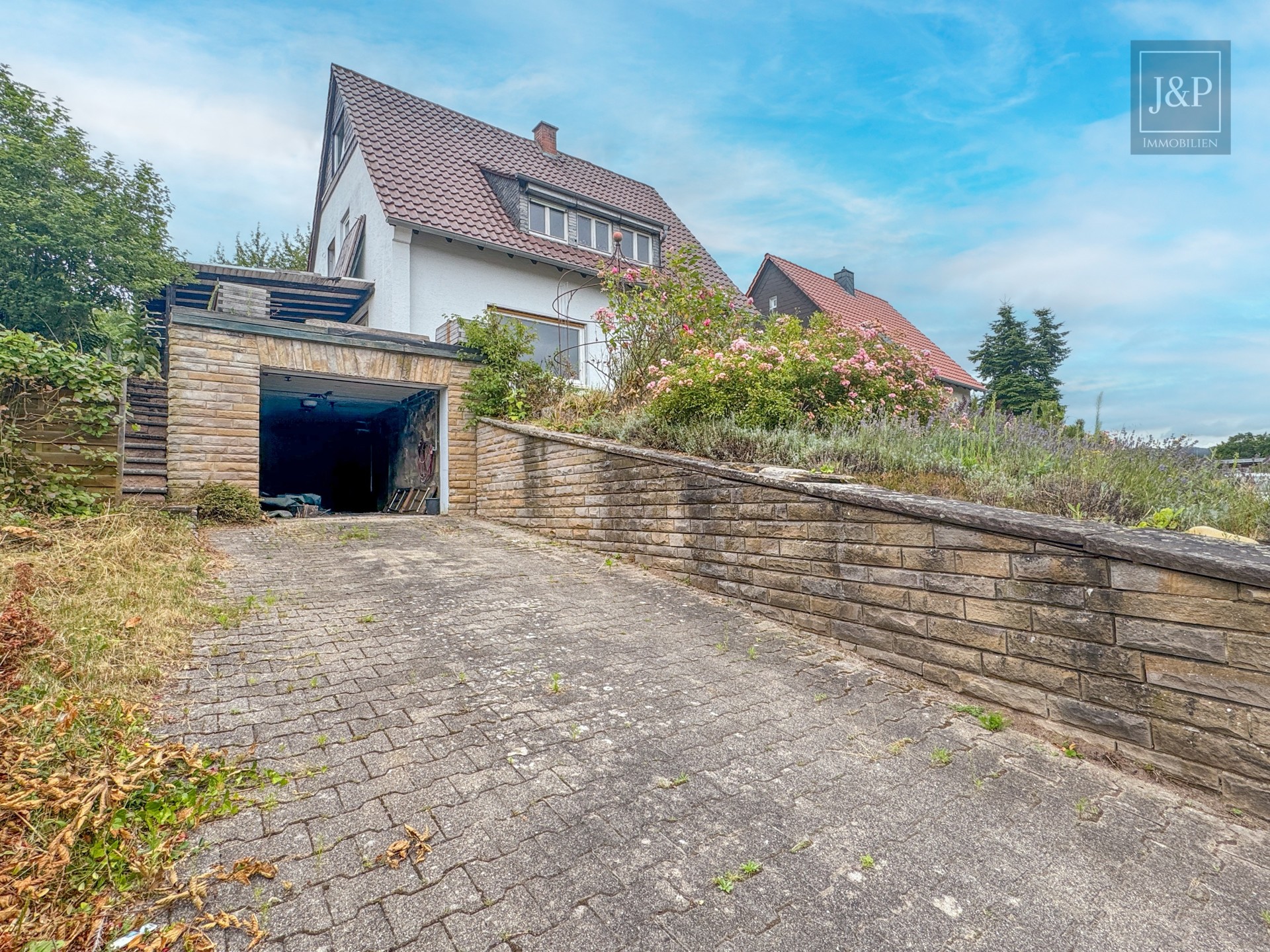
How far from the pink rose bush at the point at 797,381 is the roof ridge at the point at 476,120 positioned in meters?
12.8

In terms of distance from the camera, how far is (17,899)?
5.01ft

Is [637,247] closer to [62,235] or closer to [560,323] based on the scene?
[560,323]

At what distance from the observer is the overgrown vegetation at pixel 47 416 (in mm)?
4848

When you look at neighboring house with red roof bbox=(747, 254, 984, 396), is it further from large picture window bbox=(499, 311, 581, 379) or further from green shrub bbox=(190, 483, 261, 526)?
green shrub bbox=(190, 483, 261, 526)

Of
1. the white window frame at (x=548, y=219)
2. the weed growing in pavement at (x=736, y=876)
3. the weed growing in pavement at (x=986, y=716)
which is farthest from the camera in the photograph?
the white window frame at (x=548, y=219)

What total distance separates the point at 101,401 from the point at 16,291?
12.8 metres

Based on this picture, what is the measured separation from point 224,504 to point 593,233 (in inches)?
429

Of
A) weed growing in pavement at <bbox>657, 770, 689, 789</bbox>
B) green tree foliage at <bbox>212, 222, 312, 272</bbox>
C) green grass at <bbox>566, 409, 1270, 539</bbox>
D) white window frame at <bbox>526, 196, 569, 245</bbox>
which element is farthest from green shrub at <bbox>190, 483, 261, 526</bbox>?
green tree foliage at <bbox>212, 222, 312, 272</bbox>

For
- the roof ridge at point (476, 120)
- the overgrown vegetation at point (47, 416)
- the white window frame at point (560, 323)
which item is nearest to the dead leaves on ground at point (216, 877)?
the overgrown vegetation at point (47, 416)

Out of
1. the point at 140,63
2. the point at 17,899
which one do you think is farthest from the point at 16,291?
the point at 17,899

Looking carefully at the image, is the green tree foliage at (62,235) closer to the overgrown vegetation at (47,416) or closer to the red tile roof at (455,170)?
the red tile roof at (455,170)

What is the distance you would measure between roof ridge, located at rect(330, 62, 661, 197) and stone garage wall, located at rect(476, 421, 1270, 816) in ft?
50.2

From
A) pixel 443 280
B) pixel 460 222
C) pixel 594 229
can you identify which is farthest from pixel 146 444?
pixel 594 229

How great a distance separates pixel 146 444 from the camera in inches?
311
